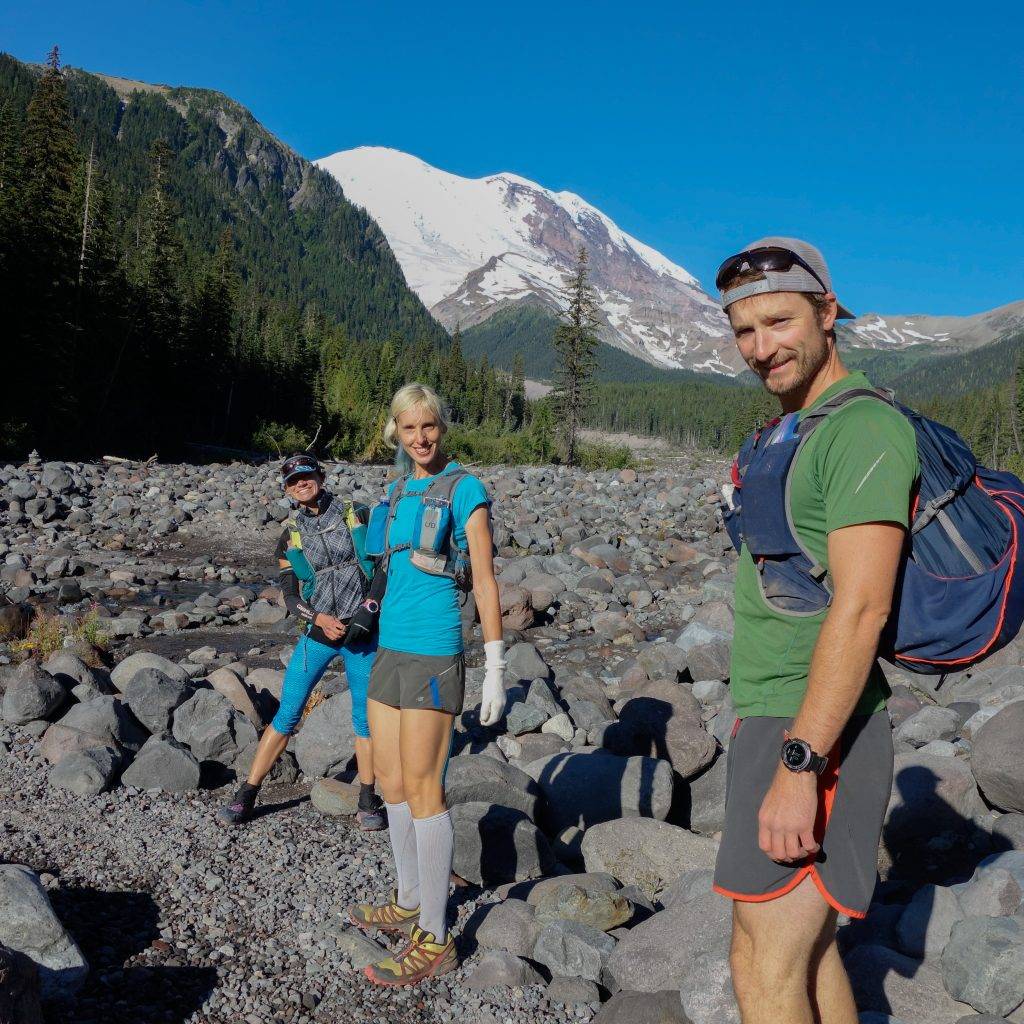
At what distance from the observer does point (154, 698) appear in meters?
6.20

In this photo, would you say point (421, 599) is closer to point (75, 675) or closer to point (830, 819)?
point (830, 819)

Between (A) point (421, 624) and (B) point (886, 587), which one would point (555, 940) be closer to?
(A) point (421, 624)

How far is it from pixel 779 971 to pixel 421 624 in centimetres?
187

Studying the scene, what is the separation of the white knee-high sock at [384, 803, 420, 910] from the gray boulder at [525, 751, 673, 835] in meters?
1.71

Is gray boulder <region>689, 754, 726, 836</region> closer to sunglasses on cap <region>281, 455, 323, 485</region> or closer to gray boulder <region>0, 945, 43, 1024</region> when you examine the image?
sunglasses on cap <region>281, 455, 323, 485</region>

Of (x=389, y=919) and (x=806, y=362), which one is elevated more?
(x=806, y=362)

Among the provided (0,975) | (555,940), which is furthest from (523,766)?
(0,975)

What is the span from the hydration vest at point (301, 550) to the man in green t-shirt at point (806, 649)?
317 cm

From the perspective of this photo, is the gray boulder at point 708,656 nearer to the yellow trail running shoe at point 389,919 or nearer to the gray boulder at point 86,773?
the yellow trail running shoe at point 389,919

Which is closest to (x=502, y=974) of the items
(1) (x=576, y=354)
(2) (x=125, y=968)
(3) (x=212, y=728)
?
(2) (x=125, y=968)

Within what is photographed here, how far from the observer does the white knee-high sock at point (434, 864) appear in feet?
10.9

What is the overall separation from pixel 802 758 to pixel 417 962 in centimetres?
223

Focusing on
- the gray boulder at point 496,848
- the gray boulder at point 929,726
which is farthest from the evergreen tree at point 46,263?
the gray boulder at point 929,726

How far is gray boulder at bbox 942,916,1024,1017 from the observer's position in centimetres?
298
